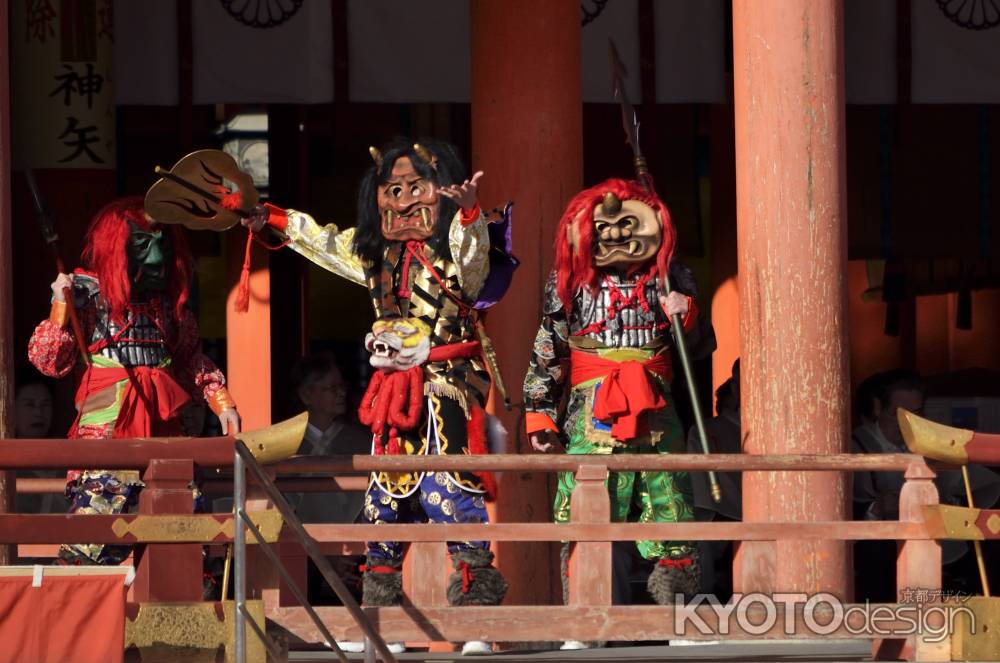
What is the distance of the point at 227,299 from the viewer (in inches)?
468

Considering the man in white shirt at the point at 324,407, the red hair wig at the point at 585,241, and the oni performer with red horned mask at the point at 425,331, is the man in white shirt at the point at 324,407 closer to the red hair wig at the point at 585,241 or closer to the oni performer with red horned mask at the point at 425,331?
the oni performer with red horned mask at the point at 425,331

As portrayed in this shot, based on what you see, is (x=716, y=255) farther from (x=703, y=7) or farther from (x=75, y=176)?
(x=75, y=176)

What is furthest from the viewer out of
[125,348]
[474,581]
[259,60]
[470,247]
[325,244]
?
[259,60]

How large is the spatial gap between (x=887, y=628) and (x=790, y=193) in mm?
1758

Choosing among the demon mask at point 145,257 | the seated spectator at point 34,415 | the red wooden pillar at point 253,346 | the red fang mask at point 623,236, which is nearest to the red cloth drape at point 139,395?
the demon mask at point 145,257

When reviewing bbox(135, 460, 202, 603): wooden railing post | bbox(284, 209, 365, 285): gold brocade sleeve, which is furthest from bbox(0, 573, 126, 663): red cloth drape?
bbox(284, 209, 365, 285): gold brocade sleeve

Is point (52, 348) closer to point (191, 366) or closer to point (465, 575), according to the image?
point (191, 366)

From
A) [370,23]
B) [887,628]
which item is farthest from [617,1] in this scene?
[887,628]

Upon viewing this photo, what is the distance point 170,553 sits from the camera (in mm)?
7281

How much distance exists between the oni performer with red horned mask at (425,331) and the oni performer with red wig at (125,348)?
523 millimetres

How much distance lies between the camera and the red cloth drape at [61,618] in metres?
6.98

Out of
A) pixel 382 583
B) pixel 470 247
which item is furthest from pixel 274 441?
pixel 470 247

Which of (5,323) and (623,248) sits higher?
(623,248)

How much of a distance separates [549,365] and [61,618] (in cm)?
217
